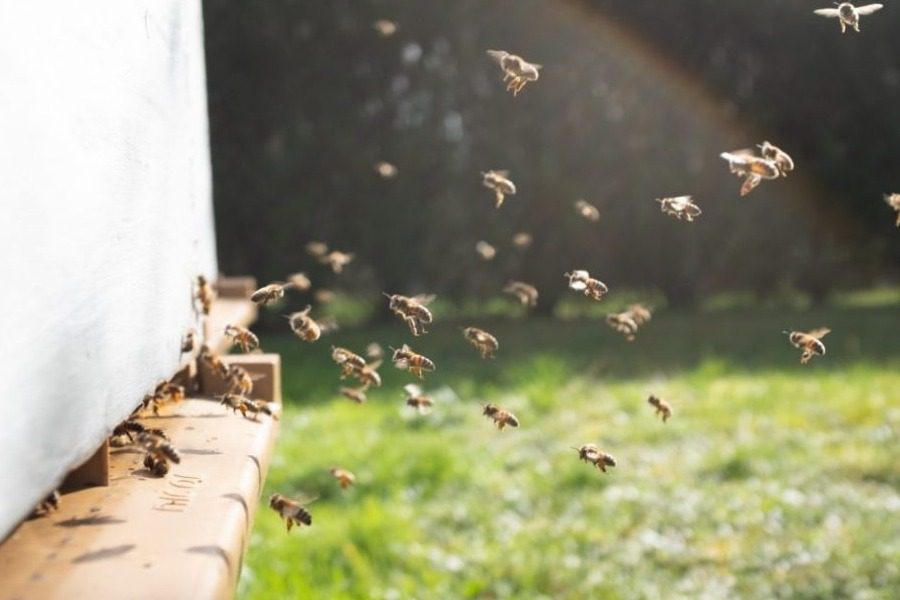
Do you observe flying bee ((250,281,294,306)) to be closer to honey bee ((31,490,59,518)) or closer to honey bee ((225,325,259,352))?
honey bee ((225,325,259,352))

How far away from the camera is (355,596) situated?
427 centimetres

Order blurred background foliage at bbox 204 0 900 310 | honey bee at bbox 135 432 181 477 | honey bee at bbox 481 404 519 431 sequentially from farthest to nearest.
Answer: blurred background foliage at bbox 204 0 900 310 < honey bee at bbox 481 404 519 431 < honey bee at bbox 135 432 181 477

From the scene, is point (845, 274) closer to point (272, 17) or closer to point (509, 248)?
point (509, 248)

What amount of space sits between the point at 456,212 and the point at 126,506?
9.45m

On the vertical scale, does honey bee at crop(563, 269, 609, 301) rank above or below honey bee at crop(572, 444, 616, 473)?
above

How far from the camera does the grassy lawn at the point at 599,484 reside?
4.55m

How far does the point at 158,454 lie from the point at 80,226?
41 cm

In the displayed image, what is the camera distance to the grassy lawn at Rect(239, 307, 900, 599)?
455 cm

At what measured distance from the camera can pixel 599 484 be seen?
19.0 ft

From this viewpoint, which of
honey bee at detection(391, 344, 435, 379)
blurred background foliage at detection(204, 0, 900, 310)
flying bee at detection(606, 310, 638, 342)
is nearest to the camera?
honey bee at detection(391, 344, 435, 379)

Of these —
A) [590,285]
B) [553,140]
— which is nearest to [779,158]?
[590,285]

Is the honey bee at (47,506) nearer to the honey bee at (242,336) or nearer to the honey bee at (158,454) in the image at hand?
the honey bee at (158,454)

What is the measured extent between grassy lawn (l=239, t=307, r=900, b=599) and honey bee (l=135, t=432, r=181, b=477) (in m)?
2.61

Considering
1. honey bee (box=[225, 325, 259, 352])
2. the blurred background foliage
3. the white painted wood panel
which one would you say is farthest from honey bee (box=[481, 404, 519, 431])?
the blurred background foliage
